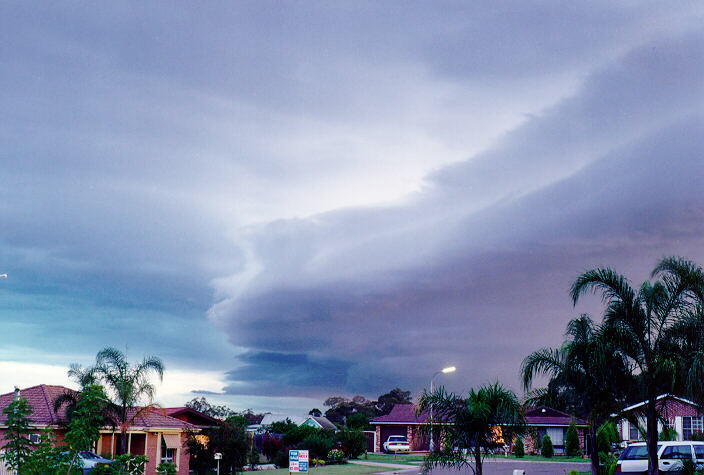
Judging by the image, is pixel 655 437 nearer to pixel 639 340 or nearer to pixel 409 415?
pixel 639 340

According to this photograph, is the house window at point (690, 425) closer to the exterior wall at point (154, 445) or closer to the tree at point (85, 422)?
the exterior wall at point (154, 445)

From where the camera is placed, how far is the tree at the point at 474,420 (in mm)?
22203

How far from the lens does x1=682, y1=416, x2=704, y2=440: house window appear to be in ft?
166

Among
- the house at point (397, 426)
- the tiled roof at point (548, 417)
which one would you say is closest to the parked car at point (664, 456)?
the tiled roof at point (548, 417)

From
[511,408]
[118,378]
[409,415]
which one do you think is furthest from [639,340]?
[409,415]

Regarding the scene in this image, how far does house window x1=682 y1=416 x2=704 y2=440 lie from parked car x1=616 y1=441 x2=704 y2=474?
23.1 meters

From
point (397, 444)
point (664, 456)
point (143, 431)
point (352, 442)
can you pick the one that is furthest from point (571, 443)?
point (143, 431)

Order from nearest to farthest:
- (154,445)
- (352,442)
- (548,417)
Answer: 1. (154,445)
2. (352,442)
3. (548,417)

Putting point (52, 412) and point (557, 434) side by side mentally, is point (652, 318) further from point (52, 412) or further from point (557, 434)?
point (557, 434)

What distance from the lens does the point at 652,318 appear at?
2384cm

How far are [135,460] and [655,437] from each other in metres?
17.9

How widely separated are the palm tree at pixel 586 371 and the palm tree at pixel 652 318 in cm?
54

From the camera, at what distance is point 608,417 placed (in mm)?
25797

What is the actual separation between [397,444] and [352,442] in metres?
11.4
